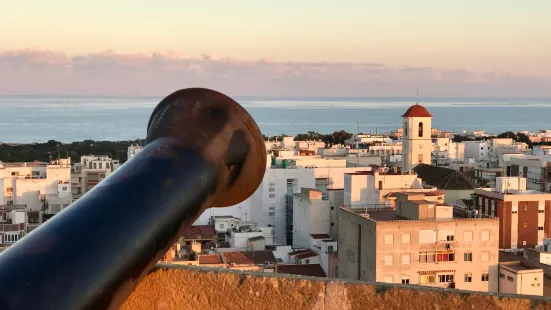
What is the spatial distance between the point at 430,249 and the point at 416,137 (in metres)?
22.0

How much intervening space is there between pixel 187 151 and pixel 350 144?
55003 millimetres

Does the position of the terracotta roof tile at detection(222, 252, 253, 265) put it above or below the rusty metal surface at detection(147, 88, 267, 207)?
below

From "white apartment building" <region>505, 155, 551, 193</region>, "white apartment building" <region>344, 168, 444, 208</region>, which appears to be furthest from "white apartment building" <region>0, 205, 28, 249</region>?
"white apartment building" <region>505, 155, 551, 193</region>

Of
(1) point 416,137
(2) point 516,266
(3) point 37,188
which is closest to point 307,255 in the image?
(2) point 516,266

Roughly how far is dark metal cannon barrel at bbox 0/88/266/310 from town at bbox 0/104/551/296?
9.65 m

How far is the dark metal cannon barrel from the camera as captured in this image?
1.74 meters

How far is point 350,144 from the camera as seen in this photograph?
2245 inches

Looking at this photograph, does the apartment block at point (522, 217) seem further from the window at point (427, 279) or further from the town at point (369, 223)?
the window at point (427, 279)

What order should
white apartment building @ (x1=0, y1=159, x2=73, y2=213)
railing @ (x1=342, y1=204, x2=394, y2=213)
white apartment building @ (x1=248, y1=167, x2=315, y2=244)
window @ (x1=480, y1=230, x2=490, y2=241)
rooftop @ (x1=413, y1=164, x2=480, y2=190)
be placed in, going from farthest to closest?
rooftop @ (x1=413, y1=164, x2=480, y2=190) → white apartment building @ (x1=0, y1=159, x2=73, y2=213) → white apartment building @ (x1=248, y1=167, x2=315, y2=244) → railing @ (x1=342, y1=204, x2=394, y2=213) → window @ (x1=480, y1=230, x2=490, y2=241)

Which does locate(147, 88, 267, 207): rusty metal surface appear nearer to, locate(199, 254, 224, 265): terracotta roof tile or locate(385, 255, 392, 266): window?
locate(199, 254, 224, 265): terracotta roof tile

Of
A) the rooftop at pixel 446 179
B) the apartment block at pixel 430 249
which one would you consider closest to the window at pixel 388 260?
the apartment block at pixel 430 249

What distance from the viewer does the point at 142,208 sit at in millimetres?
2035

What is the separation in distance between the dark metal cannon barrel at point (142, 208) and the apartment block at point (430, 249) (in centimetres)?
1702

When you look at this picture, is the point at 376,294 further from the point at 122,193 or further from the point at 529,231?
the point at 529,231
